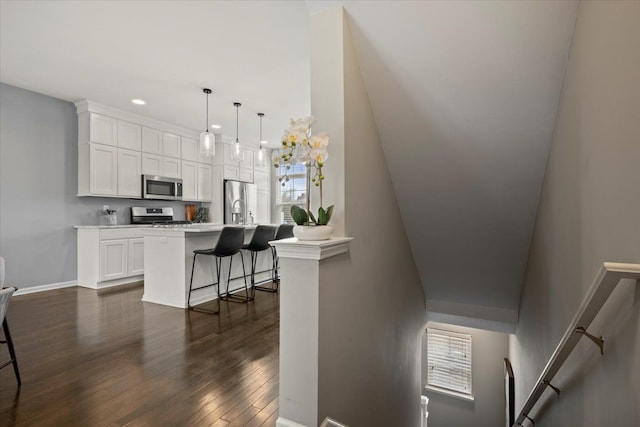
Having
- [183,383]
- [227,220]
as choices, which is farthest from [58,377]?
[227,220]

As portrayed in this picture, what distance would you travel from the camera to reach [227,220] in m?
6.53

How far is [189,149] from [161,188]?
3.43 feet

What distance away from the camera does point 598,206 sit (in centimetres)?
120

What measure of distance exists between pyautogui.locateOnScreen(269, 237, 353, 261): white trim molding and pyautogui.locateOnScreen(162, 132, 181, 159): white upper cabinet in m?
4.96

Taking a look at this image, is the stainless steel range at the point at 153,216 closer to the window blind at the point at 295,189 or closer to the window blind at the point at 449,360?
the window blind at the point at 295,189

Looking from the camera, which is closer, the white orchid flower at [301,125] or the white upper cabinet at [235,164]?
the white orchid flower at [301,125]

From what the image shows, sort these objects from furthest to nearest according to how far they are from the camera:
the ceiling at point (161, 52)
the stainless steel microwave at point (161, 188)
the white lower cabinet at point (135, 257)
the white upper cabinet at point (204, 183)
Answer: the white upper cabinet at point (204, 183)
the stainless steel microwave at point (161, 188)
the white lower cabinet at point (135, 257)
the ceiling at point (161, 52)

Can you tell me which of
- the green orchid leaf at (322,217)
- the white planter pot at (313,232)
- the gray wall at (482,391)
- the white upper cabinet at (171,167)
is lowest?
the gray wall at (482,391)

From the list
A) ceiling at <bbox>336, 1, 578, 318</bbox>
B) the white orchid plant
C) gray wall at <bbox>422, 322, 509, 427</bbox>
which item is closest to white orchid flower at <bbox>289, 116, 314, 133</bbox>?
the white orchid plant

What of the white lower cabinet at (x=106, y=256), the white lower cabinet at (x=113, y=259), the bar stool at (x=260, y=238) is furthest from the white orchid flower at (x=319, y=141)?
the white lower cabinet at (x=113, y=259)

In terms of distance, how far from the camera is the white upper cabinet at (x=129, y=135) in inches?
193

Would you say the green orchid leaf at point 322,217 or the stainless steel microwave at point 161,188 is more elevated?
the stainless steel microwave at point 161,188

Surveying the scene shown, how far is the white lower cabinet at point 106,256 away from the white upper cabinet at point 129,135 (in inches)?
54.1

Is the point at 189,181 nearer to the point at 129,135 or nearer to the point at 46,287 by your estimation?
the point at 129,135
